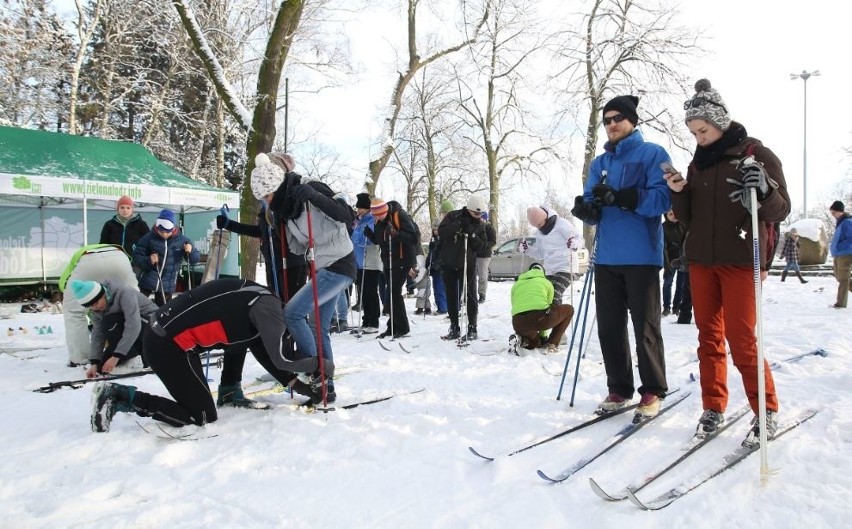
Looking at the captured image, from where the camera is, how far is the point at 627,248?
3445 millimetres

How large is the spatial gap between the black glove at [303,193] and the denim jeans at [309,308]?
0.55m

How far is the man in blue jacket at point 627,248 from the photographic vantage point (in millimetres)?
3379

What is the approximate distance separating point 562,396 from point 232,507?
8.23 feet

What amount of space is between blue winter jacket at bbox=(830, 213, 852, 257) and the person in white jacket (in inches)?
230

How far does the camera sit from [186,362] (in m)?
3.28

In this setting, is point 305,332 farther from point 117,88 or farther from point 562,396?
point 117,88

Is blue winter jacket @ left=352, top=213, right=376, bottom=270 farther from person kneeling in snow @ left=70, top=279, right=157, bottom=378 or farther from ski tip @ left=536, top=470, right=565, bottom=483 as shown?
ski tip @ left=536, top=470, right=565, bottom=483

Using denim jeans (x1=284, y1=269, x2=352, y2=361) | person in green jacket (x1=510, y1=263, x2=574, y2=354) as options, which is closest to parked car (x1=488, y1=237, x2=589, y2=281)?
person in green jacket (x1=510, y1=263, x2=574, y2=354)

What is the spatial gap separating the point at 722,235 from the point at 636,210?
0.56m

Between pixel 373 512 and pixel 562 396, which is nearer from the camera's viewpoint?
pixel 373 512

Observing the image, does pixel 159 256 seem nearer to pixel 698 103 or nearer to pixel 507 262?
pixel 698 103

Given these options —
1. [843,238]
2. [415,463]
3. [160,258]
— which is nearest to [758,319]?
[415,463]

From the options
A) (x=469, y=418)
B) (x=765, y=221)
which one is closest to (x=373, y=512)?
(x=469, y=418)

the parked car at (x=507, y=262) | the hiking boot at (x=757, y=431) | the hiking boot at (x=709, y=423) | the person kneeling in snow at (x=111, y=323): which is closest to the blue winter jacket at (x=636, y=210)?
the hiking boot at (x=709, y=423)
